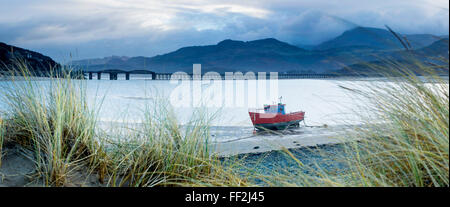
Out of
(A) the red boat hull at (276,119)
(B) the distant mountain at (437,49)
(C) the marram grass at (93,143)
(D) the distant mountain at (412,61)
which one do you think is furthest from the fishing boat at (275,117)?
(B) the distant mountain at (437,49)

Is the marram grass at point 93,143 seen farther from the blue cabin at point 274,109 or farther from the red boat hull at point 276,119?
the blue cabin at point 274,109

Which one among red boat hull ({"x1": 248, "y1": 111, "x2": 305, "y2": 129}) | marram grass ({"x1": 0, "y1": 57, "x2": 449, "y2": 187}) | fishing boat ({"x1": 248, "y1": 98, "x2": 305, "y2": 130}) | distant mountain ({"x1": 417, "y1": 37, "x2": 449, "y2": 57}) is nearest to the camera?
distant mountain ({"x1": 417, "y1": 37, "x2": 449, "y2": 57})

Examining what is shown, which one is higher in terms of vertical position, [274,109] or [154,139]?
Answer: [154,139]

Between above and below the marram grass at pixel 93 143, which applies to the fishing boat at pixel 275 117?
below

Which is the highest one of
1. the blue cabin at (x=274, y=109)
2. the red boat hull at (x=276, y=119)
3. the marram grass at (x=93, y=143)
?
the marram grass at (x=93, y=143)

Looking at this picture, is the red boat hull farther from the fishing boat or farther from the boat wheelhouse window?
the boat wheelhouse window

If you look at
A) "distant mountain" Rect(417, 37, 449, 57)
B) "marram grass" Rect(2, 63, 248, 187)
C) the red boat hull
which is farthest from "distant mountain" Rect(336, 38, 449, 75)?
the red boat hull

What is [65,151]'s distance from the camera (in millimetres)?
2600

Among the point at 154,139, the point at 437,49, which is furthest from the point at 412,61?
the point at 154,139

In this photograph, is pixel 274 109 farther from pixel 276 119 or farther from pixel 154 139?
pixel 154 139

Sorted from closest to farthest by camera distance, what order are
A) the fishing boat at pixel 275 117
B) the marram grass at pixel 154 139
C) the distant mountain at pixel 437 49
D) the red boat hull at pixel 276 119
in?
the distant mountain at pixel 437 49, the marram grass at pixel 154 139, the red boat hull at pixel 276 119, the fishing boat at pixel 275 117
